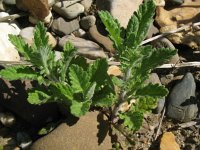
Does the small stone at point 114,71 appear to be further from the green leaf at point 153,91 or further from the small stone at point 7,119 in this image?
the small stone at point 7,119

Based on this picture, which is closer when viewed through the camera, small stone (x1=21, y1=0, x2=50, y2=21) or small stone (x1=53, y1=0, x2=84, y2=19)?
small stone (x1=21, y1=0, x2=50, y2=21)

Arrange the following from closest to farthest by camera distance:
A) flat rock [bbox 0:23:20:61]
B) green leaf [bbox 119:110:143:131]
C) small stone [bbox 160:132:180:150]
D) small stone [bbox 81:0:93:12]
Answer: green leaf [bbox 119:110:143:131], small stone [bbox 160:132:180:150], flat rock [bbox 0:23:20:61], small stone [bbox 81:0:93:12]

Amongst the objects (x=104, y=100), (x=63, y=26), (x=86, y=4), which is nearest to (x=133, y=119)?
(x=104, y=100)

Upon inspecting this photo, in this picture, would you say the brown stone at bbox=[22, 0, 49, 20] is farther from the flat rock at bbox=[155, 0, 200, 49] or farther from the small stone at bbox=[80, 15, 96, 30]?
the flat rock at bbox=[155, 0, 200, 49]

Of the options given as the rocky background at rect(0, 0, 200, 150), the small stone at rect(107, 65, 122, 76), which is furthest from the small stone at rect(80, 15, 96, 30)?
the small stone at rect(107, 65, 122, 76)

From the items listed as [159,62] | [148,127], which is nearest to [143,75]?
[159,62]

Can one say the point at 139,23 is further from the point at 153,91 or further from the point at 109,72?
the point at 109,72
